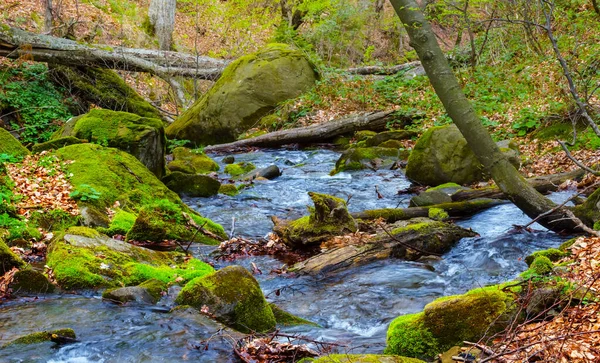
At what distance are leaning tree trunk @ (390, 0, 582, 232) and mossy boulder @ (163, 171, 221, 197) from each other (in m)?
Answer: 5.45

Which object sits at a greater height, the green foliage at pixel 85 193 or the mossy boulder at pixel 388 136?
the green foliage at pixel 85 193

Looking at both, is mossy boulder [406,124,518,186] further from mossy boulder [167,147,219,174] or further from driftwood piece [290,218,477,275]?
mossy boulder [167,147,219,174]

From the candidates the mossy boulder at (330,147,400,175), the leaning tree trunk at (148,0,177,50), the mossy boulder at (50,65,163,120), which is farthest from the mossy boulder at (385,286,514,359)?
the leaning tree trunk at (148,0,177,50)

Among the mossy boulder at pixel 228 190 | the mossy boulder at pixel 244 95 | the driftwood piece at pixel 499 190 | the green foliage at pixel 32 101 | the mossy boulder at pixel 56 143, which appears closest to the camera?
the driftwood piece at pixel 499 190

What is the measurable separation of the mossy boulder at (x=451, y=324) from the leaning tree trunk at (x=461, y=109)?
247 cm

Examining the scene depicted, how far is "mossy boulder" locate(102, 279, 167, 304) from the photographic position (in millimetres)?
4703

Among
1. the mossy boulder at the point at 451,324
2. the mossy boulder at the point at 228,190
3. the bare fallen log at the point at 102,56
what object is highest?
the bare fallen log at the point at 102,56

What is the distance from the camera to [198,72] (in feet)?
58.9

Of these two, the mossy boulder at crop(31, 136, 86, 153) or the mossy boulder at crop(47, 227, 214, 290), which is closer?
the mossy boulder at crop(47, 227, 214, 290)

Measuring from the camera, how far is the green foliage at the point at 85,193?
7.13 meters

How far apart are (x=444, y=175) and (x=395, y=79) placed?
334 inches

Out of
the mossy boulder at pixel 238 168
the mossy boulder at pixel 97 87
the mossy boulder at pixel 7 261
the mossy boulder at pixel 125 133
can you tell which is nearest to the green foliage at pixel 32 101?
the mossy boulder at pixel 97 87

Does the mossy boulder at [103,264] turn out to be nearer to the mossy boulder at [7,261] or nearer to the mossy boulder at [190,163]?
the mossy boulder at [7,261]

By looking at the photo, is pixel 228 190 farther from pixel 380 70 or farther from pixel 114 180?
pixel 380 70
